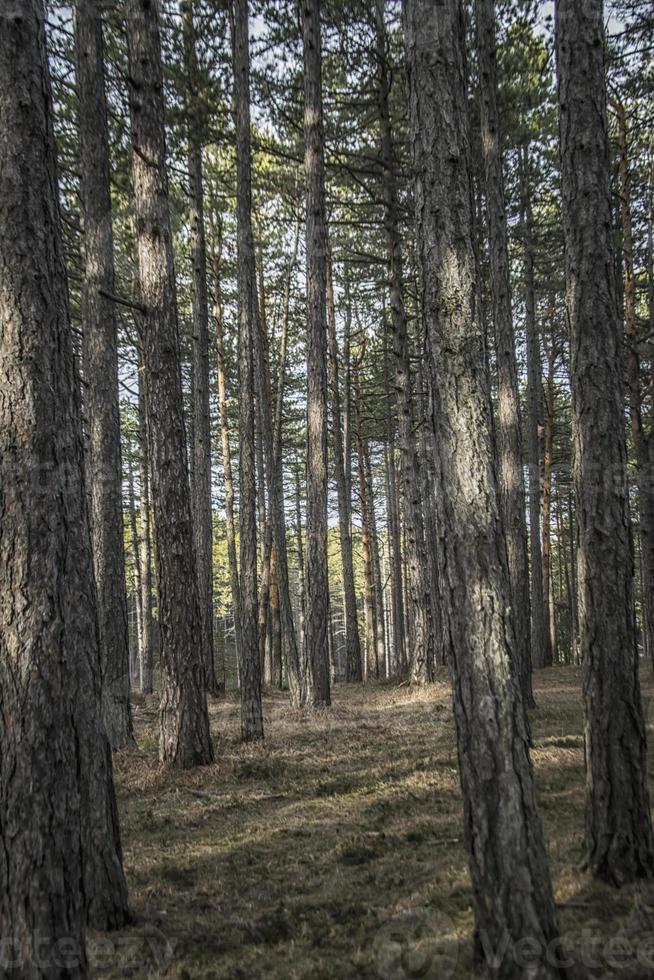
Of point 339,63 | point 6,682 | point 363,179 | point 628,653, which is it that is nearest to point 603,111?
point 628,653

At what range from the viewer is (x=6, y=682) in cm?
333

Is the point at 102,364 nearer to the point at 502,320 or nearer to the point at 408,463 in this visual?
the point at 502,320

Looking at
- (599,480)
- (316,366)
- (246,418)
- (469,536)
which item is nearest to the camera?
(469,536)

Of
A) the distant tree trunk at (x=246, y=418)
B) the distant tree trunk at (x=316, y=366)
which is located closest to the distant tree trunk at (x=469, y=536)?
the distant tree trunk at (x=246, y=418)

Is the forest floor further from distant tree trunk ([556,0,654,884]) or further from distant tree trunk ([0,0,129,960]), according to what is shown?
distant tree trunk ([0,0,129,960])

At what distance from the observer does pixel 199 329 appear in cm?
1486

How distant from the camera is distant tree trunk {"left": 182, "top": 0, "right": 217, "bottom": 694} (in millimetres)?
12492

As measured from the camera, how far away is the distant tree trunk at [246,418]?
33.3ft

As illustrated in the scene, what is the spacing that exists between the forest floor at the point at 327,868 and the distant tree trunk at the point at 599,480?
1.48 ft

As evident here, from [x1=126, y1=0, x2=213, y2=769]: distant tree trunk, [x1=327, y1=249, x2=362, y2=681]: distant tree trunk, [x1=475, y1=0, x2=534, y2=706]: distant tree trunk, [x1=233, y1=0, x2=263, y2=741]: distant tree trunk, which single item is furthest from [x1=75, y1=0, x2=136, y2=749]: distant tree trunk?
[x1=327, y1=249, x2=362, y2=681]: distant tree trunk

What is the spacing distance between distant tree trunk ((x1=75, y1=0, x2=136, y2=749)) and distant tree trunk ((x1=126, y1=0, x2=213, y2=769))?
1.18 m

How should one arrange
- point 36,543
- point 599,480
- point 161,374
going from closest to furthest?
point 36,543 → point 599,480 → point 161,374

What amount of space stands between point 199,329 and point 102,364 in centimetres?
547

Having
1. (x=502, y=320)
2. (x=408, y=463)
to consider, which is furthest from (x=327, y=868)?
(x=408, y=463)
